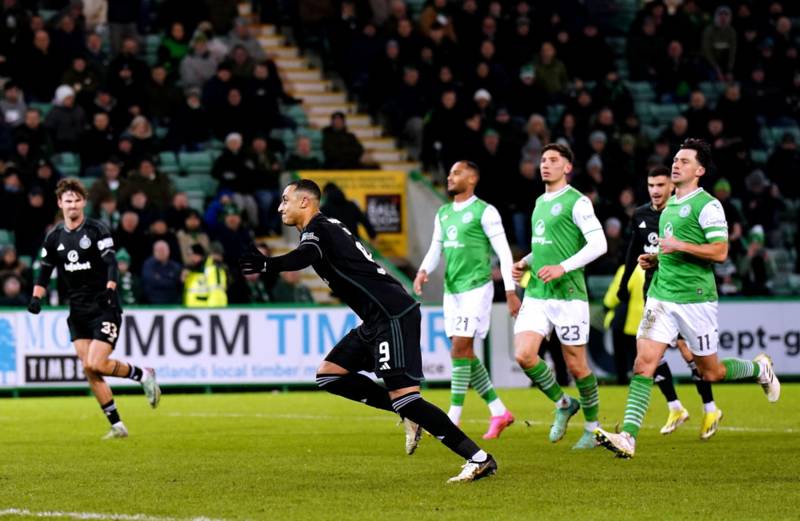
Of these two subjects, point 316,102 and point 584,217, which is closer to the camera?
point 584,217

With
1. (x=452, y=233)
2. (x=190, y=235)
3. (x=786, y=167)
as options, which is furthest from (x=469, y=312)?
(x=786, y=167)

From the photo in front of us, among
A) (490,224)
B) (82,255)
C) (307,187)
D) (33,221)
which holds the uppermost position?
(307,187)

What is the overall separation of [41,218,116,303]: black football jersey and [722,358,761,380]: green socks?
5821mm

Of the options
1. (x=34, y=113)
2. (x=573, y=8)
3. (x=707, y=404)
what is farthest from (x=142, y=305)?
(x=573, y=8)

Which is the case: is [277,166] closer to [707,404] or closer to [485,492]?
[707,404]

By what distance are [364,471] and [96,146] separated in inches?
582

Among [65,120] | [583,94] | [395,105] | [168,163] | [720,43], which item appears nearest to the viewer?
[65,120]

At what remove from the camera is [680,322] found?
12031 millimetres

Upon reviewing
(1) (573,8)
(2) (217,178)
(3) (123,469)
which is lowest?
(3) (123,469)

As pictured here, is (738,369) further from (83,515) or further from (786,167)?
(786,167)

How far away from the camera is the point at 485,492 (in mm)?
9742

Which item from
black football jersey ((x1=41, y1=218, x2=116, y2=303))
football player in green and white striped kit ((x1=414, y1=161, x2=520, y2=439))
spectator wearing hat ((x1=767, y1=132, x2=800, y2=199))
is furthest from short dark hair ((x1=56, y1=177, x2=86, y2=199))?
spectator wearing hat ((x1=767, y1=132, x2=800, y2=199))

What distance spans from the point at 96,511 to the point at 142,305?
13.7 meters

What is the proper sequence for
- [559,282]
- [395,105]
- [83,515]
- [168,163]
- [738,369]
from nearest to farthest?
1. [83,515]
2. [559,282]
3. [738,369]
4. [168,163]
5. [395,105]
